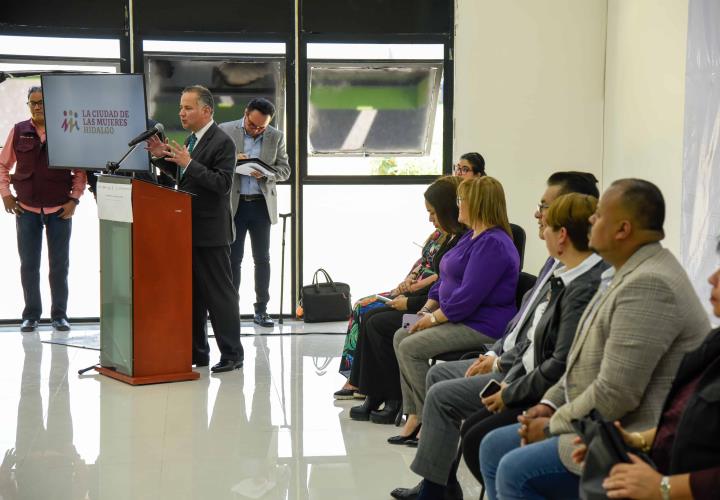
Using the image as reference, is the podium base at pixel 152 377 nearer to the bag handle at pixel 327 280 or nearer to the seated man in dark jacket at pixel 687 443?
the bag handle at pixel 327 280

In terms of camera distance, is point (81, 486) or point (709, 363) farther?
point (81, 486)

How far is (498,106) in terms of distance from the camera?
7.44 meters

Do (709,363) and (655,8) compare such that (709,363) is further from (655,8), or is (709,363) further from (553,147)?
(553,147)

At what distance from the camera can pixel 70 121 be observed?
6023mm

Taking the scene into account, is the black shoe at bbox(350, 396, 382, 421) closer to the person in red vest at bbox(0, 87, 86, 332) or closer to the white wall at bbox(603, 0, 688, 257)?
the white wall at bbox(603, 0, 688, 257)

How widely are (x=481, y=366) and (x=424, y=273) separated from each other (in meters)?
1.37

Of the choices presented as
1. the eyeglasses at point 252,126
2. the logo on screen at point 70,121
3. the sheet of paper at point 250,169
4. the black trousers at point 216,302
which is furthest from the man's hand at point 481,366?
the eyeglasses at point 252,126

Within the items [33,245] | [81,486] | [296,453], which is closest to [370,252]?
[33,245]

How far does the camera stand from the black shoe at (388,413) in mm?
4609

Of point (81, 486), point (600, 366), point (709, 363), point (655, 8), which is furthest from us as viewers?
point (655, 8)

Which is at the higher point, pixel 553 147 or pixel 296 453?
pixel 553 147

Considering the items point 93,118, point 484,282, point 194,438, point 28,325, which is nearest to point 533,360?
point 484,282

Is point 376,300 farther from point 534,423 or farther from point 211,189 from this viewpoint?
point 534,423

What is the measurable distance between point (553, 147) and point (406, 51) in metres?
1.45
